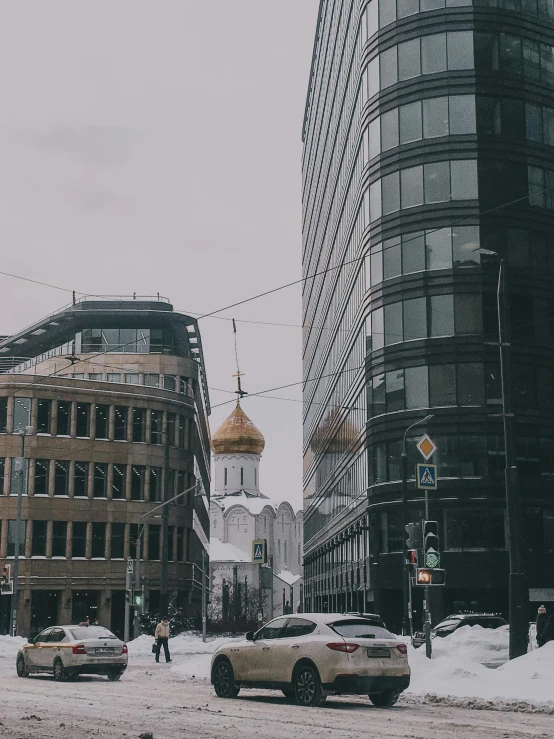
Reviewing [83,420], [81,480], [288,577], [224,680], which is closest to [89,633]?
[224,680]

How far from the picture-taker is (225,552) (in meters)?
134

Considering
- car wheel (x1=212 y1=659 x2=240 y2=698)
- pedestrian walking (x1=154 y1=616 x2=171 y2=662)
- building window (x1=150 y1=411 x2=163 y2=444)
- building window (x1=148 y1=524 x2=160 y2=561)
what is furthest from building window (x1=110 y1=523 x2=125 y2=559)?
car wheel (x1=212 y1=659 x2=240 y2=698)

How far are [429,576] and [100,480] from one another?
44.0 metres

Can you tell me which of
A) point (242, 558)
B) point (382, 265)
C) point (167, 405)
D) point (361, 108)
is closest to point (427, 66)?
point (361, 108)

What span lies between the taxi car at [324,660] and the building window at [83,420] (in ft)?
158

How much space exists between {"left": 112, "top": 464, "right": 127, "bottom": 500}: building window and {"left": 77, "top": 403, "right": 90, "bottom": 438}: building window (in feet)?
9.49

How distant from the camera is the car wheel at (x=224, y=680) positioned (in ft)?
64.2

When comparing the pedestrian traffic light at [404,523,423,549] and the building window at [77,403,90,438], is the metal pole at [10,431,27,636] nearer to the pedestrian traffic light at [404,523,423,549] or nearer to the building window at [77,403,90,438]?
the building window at [77,403,90,438]

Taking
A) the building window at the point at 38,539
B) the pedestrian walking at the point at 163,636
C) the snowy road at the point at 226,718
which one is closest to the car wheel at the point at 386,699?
the snowy road at the point at 226,718

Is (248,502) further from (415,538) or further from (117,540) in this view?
(415,538)

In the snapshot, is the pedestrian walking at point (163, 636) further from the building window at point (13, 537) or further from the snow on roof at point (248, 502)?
the snow on roof at point (248, 502)

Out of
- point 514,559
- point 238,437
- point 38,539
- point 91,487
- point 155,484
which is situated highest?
point 238,437

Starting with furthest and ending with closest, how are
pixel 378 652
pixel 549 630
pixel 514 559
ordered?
pixel 549 630
pixel 514 559
pixel 378 652

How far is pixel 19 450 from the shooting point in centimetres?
6406
